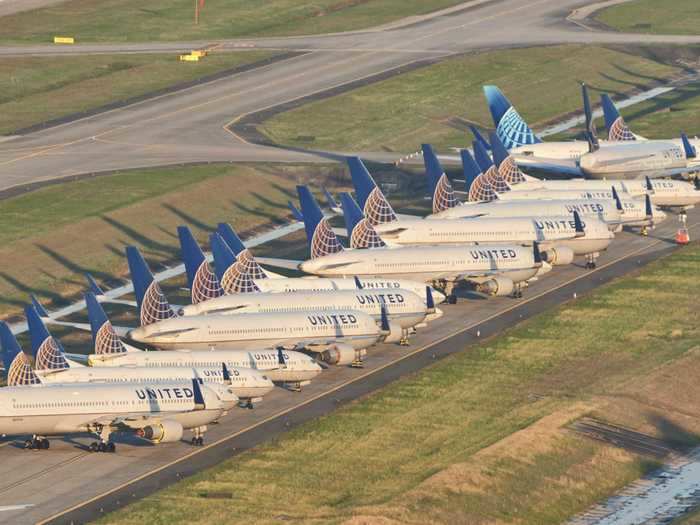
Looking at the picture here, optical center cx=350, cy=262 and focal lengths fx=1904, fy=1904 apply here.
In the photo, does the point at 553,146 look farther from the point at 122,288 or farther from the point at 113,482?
the point at 113,482

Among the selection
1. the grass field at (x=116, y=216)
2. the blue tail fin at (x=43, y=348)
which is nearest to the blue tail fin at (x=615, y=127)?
the grass field at (x=116, y=216)

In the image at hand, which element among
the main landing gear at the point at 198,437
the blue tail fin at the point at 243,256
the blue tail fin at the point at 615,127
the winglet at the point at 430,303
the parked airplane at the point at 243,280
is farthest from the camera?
the blue tail fin at the point at 615,127

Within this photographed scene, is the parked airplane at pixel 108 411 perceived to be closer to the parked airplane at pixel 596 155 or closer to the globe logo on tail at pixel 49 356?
the globe logo on tail at pixel 49 356

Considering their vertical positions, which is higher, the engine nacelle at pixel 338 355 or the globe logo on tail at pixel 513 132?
the globe logo on tail at pixel 513 132

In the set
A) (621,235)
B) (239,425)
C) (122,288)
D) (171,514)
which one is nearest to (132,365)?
(239,425)

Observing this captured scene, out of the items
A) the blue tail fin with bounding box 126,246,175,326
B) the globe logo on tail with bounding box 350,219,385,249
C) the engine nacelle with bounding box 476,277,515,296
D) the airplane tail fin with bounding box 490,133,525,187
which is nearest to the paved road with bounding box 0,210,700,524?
the engine nacelle with bounding box 476,277,515,296

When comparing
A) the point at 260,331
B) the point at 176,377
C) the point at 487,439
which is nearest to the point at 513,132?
the point at 260,331

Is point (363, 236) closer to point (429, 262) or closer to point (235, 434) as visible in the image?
point (429, 262)
